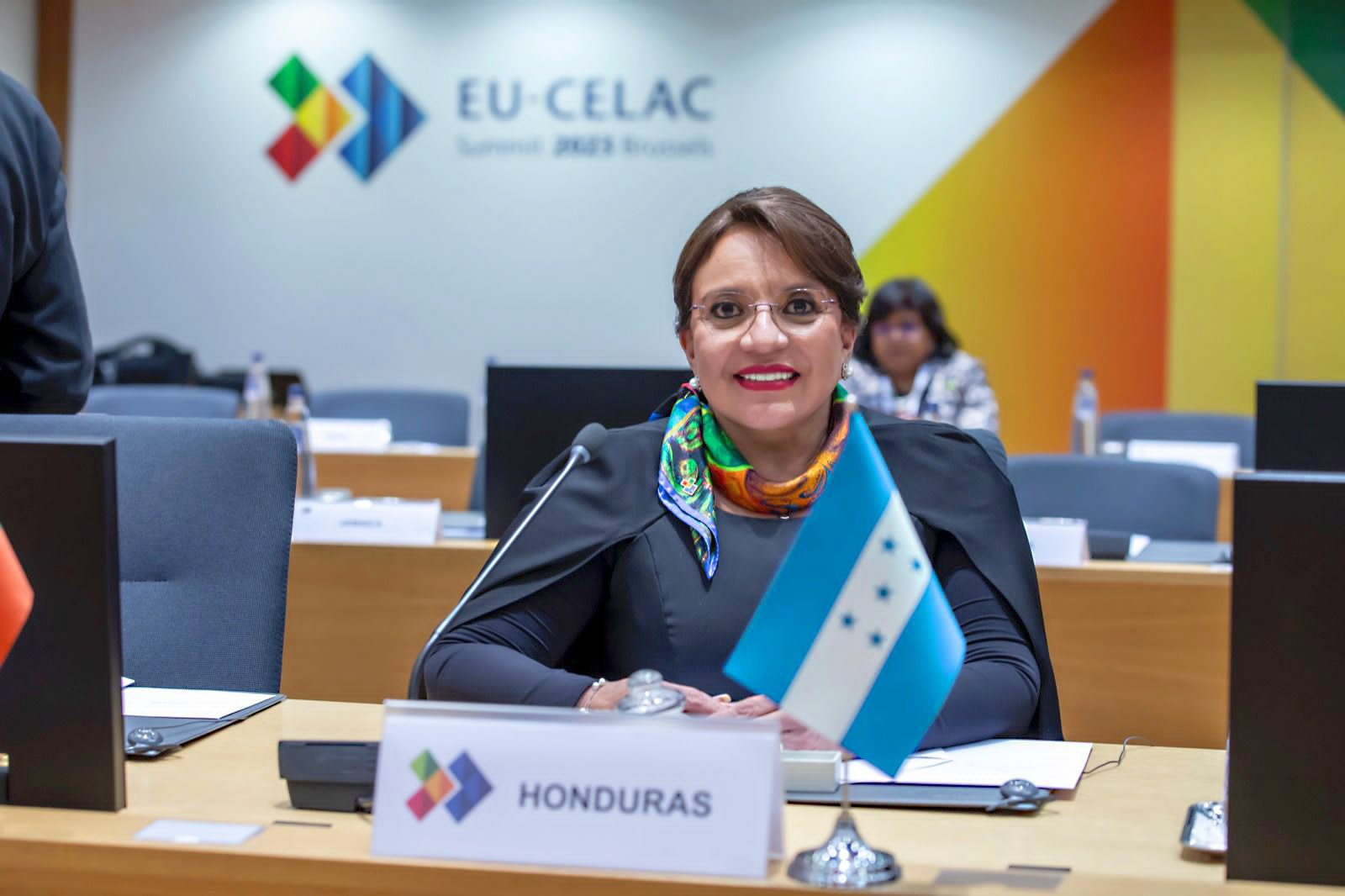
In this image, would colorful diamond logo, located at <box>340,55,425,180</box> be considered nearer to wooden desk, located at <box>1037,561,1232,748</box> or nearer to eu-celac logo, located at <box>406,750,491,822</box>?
wooden desk, located at <box>1037,561,1232,748</box>

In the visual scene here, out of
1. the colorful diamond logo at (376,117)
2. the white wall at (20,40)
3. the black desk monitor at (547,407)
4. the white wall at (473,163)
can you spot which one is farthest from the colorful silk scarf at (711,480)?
the white wall at (20,40)

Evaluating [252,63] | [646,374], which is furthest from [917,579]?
[252,63]

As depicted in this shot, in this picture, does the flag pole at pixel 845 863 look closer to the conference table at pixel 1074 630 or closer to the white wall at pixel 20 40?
the conference table at pixel 1074 630

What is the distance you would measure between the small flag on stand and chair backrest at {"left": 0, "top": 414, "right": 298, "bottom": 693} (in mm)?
762

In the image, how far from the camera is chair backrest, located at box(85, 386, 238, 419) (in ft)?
16.4

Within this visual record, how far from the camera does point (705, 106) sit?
23.4 feet

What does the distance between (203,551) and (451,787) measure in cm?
91

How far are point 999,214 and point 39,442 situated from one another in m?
6.20

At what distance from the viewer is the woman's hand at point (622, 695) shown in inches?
63.3

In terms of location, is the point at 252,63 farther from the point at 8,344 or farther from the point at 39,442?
the point at 39,442

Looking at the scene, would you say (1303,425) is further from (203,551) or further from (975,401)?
(975,401)

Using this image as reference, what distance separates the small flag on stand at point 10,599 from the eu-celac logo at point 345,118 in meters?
6.48

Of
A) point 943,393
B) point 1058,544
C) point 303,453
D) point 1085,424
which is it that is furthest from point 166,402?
point 1058,544

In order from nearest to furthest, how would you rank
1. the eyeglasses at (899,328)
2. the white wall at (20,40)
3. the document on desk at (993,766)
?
the document on desk at (993,766) → the eyeglasses at (899,328) → the white wall at (20,40)
